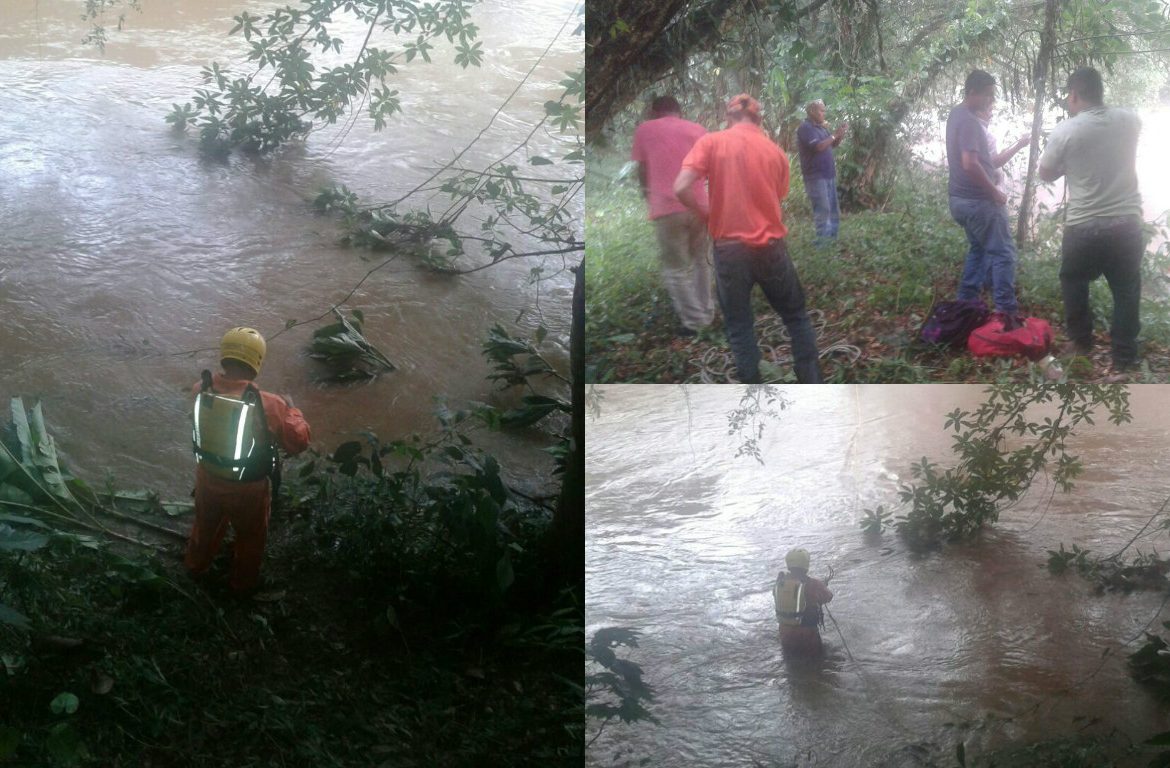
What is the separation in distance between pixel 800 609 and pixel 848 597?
0.12 metres

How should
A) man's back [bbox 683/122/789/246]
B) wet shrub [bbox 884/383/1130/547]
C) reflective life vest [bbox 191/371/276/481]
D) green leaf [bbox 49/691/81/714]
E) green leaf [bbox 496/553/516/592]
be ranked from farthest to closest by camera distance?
green leaf [bbox 496/553/516/592] → reflective life vest [bbox 191/371/276/481] → green leaf [bbox 49/691/81/714] → wet shrub [bbox 884/383/1130/547] → man's back [bbox 683/122/789/246]

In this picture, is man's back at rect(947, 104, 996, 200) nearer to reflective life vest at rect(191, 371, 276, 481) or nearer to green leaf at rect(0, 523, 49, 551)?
reflective life vest at rect(191, 371, 276, 481)

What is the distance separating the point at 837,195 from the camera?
2.08 meters

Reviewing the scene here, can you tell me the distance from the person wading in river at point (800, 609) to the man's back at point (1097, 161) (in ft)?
3.10

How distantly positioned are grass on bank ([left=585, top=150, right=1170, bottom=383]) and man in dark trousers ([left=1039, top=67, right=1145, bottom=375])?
0.02m

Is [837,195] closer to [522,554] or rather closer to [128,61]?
[522,554]

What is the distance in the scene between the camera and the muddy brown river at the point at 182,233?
2.79m

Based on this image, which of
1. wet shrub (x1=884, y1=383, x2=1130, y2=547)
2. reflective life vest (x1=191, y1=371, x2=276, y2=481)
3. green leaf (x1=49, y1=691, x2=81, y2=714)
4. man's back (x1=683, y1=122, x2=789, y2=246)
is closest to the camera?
man's back (x1=683, y1=122, x2=789, y2=246)

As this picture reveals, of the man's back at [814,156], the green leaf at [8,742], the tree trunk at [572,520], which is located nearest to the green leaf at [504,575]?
the tree trunk at [572,520]

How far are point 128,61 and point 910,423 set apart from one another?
241 cm

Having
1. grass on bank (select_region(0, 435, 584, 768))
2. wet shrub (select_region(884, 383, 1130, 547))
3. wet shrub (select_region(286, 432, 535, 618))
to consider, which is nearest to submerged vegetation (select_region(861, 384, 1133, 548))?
wet shrub (select_region(884, 383, 1130, 547))

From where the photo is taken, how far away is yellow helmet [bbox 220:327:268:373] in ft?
8.55

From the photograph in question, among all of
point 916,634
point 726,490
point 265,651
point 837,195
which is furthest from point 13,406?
point 916,634

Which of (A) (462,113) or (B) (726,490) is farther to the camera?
(A) (462,113)
